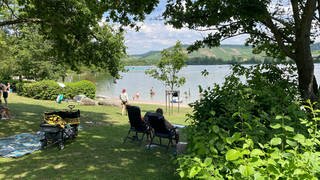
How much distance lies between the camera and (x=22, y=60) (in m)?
30.7

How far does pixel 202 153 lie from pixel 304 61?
408 cm

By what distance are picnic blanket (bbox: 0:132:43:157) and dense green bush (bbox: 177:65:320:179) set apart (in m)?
5.06

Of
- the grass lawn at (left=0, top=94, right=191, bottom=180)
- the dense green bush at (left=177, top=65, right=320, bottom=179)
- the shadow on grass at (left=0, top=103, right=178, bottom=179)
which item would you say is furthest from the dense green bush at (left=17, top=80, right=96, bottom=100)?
the dense green bush at (left=177, top=65, right=320, bottom=179)

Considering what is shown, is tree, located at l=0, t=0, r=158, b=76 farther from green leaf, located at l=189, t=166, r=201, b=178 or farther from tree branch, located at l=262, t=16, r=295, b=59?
green leaf, located at l=189, t=166, r=201, b=178

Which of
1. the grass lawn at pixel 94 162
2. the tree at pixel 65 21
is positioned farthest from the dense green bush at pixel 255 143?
the tree at pixel 65 21

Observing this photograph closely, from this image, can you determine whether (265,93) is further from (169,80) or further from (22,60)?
(22,60)

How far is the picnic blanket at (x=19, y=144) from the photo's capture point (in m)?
8.02

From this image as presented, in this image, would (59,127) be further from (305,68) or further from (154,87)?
(154,87)

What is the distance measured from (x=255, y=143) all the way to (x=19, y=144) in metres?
7.78

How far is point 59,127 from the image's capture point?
851cm

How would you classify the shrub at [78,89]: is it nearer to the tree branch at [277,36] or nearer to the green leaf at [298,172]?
the tree branch at [277,36]

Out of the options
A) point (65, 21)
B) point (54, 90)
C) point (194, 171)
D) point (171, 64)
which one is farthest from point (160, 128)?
point (54, 90)

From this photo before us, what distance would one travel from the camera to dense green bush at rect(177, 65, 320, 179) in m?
1.92

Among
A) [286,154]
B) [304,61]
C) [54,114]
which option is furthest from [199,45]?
[286,154]
